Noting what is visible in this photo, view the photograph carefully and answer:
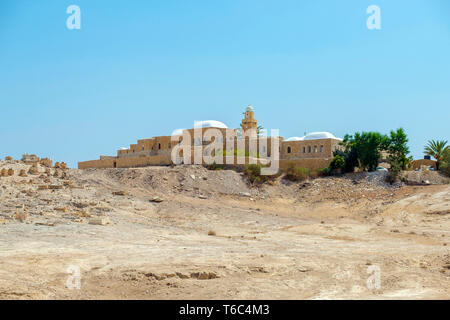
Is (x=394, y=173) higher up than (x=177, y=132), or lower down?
lower down

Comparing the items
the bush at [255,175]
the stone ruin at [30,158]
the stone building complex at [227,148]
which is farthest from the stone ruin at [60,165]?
the bush at [255,175]

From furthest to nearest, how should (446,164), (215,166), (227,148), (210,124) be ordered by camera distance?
(210,124), (227,148), (215,166), (446,164)

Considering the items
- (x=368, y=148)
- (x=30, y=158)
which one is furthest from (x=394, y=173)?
(x=30, y=158)

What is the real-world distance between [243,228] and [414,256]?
8940mm

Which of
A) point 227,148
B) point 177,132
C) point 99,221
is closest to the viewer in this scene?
point 99,221

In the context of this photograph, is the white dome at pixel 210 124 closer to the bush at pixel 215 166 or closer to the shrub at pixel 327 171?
the bush at pixel 215 166

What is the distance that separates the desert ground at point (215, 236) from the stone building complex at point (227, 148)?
11.6ft

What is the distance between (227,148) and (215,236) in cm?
2375

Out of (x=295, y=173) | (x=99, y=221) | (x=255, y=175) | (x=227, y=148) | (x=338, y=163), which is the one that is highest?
(x=227, y=148)

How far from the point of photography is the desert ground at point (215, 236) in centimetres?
1006

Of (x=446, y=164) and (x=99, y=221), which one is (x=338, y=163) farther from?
(x=99, y=221)

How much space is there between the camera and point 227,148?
136ft

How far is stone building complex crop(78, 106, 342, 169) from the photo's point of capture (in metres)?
36.2
